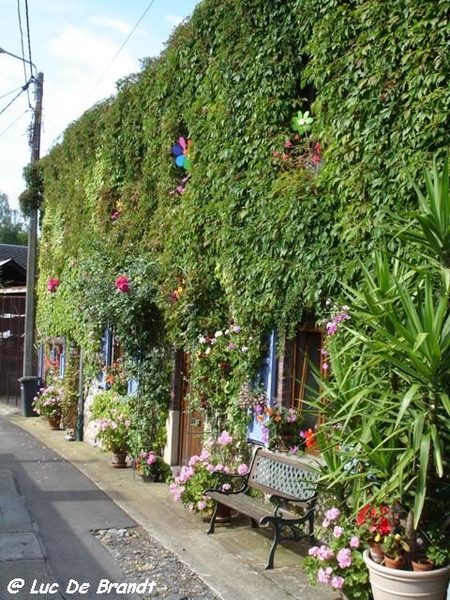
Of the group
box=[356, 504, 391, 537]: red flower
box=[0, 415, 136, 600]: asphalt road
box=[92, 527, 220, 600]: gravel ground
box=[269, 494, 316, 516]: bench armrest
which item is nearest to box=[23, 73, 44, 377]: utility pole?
box=[0, 415, 136, 600]: asphalt road

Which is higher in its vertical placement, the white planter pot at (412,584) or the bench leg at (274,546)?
the white planter pot at (412,584)

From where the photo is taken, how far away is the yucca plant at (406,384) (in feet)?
14.2

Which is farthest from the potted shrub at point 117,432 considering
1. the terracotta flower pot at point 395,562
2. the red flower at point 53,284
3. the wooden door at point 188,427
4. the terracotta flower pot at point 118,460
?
the terracotta flower pot at point 395,562

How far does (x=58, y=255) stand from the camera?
49.0 ft

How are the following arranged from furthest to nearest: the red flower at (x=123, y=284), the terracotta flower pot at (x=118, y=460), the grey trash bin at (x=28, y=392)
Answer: the grey trash bin at (x=28, y=392) → the terracotta flower pot at (x=118, y=460) → the red flower at (x=123, y=284)

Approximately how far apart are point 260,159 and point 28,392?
9.96 metres

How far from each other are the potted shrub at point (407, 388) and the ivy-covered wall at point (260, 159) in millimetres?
720

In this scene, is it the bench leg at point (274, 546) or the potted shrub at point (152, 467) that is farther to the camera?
the potted shrub at point (152, 467)

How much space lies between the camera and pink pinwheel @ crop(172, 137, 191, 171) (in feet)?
29.5

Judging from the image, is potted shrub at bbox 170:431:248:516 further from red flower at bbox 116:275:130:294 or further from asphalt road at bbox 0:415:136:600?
red flower at bbox 116:275:130:294

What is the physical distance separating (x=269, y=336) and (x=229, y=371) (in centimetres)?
80

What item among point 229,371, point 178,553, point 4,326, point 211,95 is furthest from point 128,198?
point 4,326

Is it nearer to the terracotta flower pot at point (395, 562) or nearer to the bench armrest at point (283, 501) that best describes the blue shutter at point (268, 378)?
the bench armrest at point (283, 501)

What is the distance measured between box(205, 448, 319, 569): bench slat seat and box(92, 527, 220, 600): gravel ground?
0.67m
